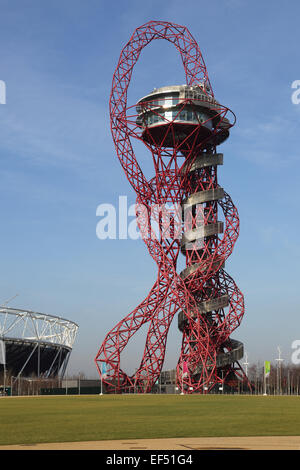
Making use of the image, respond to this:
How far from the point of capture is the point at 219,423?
2419 cm

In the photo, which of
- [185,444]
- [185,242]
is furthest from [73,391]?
[185,444]

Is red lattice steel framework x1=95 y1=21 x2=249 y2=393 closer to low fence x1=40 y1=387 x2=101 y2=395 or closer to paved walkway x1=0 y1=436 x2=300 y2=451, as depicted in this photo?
low fence x1=40 y1=387 x2=101 y2=395

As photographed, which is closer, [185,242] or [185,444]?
[185,444]

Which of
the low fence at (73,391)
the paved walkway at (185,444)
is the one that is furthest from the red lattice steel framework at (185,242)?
the paved walkway at (185,444)

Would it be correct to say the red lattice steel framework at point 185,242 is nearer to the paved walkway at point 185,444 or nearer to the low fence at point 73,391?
the low fence at point 73,391

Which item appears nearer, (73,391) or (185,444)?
(185,444)

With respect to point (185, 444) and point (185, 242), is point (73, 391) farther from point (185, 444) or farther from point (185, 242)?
point (185, 444)

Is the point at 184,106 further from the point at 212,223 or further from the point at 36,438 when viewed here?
the point at 36,438

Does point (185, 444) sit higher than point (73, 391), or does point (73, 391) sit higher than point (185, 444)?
point (185, 444)

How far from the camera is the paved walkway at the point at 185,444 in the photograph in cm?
1633

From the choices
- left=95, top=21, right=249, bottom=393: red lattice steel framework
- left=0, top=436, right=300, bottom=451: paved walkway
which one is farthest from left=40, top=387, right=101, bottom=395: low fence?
left=0, top=436, right=300, bottom=451: paved walkway

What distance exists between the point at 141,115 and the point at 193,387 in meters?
34.1

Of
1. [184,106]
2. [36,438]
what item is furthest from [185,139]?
[36,438]

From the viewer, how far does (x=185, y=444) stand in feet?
55.7
